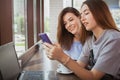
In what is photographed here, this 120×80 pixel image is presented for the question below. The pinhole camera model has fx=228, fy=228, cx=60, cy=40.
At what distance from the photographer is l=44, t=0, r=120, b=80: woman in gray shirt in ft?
4.82

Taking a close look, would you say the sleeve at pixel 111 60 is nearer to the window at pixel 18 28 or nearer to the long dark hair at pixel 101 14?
the long dark hair at pixel 101 14

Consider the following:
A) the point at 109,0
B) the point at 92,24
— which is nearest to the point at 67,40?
the point at 92,24

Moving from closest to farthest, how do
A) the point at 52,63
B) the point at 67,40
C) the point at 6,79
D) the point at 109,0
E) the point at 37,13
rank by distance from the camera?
the point at 6,79 < the point at 67,40 < the point at 52,63 < the point at 37,13 < the point at 109,0

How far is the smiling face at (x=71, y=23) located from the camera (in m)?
2.28

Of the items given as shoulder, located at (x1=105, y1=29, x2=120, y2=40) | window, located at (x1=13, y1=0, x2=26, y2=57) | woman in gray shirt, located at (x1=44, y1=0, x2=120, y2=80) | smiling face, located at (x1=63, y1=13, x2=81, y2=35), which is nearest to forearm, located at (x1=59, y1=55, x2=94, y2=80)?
woman in gray shirt, located at (x1=44, y1=0, x2=120, y2=80)

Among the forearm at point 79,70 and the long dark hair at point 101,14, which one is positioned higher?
the long dark hair at point 101,14

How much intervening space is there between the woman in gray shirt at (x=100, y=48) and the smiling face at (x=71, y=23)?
637mm

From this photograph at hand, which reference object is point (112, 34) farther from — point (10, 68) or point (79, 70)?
point (10, 68)

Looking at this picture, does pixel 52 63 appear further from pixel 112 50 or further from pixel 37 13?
pixel 37 13

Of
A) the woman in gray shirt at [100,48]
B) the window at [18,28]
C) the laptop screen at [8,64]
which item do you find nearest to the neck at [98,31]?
the woman in gray shirt at [100,48]

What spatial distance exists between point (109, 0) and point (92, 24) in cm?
576

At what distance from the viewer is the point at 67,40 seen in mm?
2383

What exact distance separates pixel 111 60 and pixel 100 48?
0.39 feet

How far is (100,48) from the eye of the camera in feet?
5.07
